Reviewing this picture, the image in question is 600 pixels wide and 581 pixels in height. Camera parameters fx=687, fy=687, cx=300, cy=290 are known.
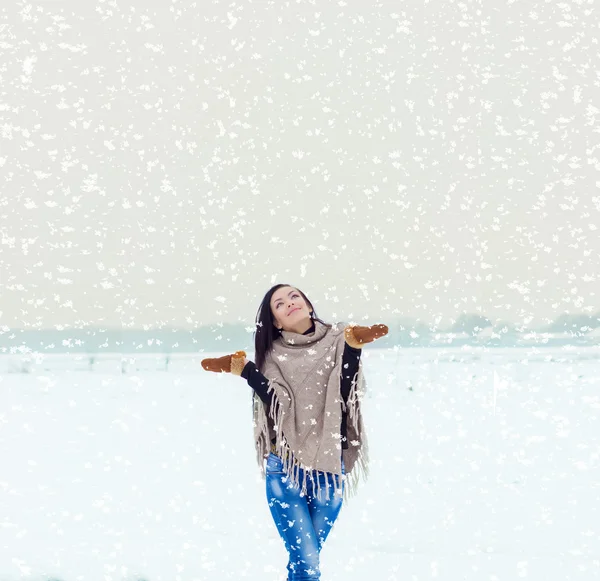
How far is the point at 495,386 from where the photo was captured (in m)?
25.1

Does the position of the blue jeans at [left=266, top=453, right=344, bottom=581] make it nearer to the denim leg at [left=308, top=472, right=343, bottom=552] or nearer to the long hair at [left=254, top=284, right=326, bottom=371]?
the denim leg at [left=308, top=472, right=343, bottom=552]

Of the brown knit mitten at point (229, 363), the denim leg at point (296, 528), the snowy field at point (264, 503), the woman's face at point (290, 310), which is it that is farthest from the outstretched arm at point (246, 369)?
the snowy field at point (264, 503)

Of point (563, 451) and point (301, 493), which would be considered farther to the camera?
point (563, 451)

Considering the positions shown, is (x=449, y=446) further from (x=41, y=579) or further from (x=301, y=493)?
(x=301, y=493)

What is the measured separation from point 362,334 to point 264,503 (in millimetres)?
4499

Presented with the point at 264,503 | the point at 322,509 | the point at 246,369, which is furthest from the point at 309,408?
the point at 264,503

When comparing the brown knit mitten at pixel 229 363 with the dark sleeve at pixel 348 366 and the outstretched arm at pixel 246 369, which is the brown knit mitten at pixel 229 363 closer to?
the outstretched arm at pixel 246 369

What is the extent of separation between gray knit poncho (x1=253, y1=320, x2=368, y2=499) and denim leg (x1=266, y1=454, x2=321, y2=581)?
2.1 inches

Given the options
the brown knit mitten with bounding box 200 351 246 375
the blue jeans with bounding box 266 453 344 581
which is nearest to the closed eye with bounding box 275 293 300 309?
the brown knit mitten with bounding box 200 351 246 375

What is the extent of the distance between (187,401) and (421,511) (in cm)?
1451

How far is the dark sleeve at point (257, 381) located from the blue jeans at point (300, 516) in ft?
0.85

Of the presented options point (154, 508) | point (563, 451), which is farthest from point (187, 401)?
point (154, 508)

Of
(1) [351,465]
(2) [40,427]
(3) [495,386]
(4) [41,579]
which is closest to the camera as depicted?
(1) [351,465]

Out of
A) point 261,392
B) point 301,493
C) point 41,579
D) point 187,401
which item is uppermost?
point 187,401
